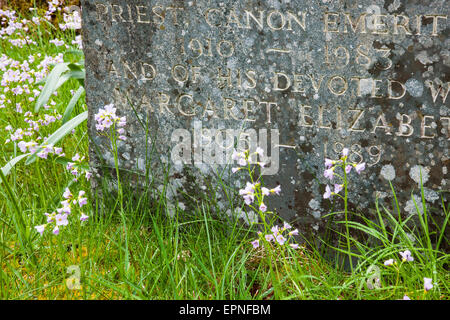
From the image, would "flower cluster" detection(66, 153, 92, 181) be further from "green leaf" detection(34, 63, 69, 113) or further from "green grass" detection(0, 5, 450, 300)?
"green leaf" detection(34, 63, 69, 113)

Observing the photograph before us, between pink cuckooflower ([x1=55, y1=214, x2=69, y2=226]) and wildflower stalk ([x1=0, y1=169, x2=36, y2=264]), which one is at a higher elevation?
pink cuckooflower ([x1=55, y1=214, x2=69, y2=226])

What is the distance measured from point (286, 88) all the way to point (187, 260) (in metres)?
0.91

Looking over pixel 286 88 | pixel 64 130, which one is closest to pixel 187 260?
pixel 286 88

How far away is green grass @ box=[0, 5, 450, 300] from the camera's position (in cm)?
219

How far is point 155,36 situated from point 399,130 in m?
1.25

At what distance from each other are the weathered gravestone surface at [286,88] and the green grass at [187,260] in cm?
18

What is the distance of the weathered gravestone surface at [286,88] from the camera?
244 cm

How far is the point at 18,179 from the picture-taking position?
135 inches

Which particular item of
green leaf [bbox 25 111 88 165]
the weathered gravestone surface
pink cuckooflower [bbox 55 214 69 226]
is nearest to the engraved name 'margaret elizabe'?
the weathered gravestone surface

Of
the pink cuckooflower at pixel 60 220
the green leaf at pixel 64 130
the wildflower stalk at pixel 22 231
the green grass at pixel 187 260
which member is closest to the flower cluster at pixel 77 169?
the green grass at pixel 187 260

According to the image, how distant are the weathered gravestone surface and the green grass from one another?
181mm

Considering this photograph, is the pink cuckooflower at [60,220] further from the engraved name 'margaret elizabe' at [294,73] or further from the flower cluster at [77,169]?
the engraved name 'margaret elizabe' at [294,73]

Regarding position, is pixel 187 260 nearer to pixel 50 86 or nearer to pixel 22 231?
pixel 22 231

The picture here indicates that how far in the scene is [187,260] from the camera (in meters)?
2.44
